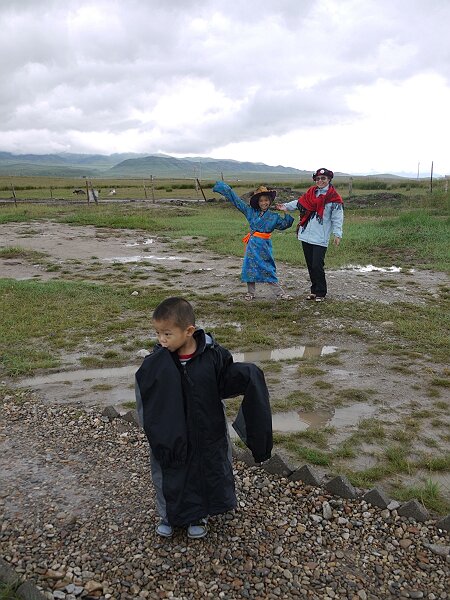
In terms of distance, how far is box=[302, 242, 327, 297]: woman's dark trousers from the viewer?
8.19m

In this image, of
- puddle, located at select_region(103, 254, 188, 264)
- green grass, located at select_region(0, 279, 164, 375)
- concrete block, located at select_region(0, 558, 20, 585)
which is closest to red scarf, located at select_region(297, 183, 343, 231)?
green grass, located at select_region(0, 279, 164, 375)

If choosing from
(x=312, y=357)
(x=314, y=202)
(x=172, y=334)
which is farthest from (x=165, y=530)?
(x=314, y=202)

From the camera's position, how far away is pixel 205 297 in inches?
345

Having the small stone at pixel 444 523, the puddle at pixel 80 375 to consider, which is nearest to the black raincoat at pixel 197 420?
the small stone at pixel 444 523

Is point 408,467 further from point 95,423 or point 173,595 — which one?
point 95,423

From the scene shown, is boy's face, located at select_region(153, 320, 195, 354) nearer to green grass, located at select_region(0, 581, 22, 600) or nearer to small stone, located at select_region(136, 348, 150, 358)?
green grass, located at select_region(0, 581, 22, 600)

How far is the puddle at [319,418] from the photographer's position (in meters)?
4.48

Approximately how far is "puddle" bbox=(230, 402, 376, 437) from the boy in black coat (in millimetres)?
1447

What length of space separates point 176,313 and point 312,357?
3598 mm

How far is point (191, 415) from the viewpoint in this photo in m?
2.87

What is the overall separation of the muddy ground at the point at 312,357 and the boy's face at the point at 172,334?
1678mm

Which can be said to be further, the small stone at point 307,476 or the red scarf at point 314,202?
the red scarf at point 314,202

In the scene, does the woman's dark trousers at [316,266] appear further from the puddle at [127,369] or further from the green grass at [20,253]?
the green grass at [20,253]

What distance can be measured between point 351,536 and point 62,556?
1608mm
